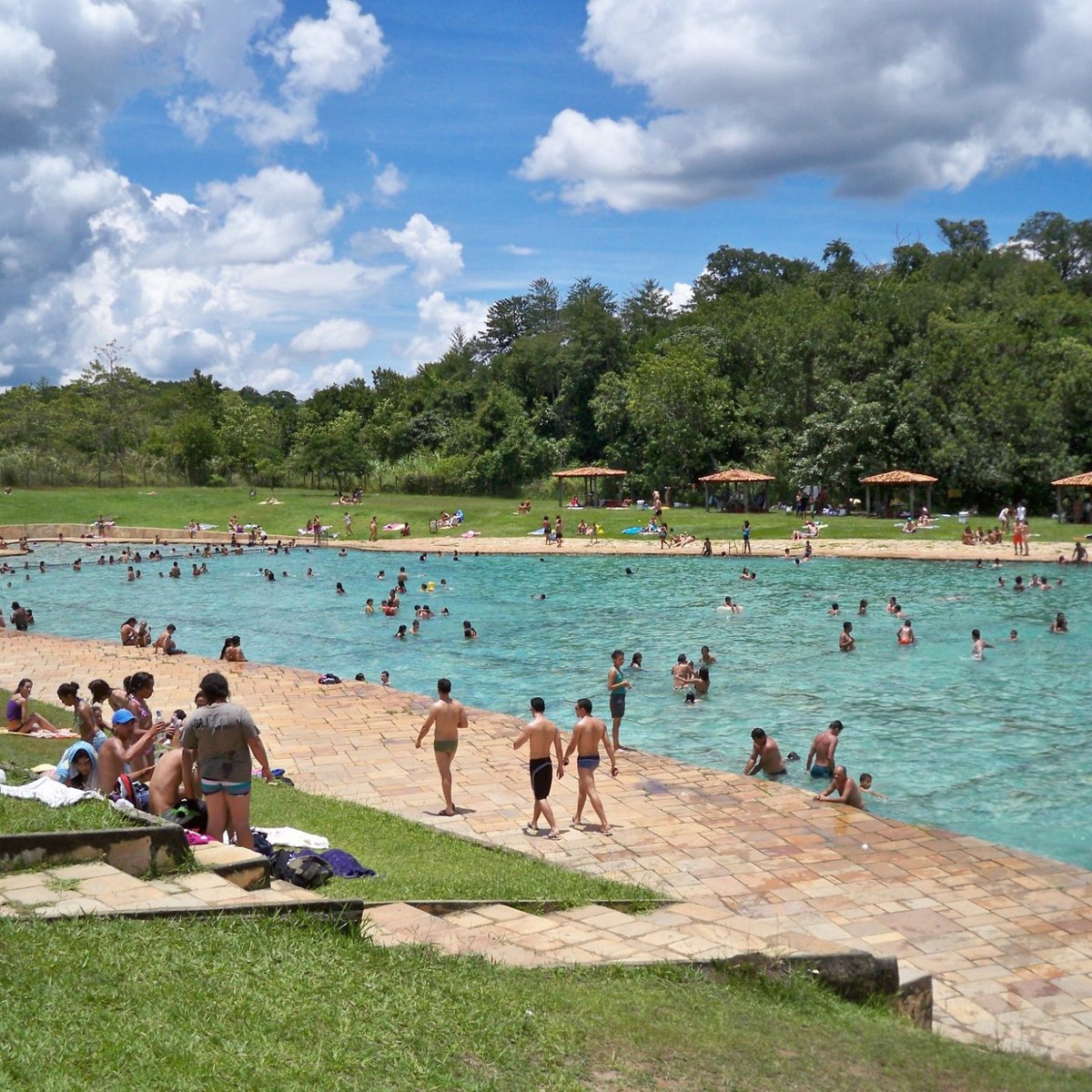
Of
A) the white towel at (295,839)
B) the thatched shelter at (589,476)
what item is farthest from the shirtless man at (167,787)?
the thatched shelter at (589,476)

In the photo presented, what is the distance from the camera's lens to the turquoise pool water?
1495 cm

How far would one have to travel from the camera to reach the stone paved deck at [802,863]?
760cm

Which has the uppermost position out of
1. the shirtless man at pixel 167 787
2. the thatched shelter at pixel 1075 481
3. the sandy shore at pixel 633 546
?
the thatched shelter at pixel 1075 481

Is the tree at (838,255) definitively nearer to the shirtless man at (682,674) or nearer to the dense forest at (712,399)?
the dense forest at (712,399)

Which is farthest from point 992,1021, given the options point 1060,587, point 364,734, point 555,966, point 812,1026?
point 1060,587

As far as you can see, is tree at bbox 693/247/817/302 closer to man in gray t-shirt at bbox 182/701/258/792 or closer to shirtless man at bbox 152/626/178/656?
shirtless man at bbox 152/626/178/656

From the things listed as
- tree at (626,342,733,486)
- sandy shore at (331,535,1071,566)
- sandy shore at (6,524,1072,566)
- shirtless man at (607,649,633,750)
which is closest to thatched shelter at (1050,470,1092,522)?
sandy shore at (6,524,1072,566)

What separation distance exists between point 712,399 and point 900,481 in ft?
43.8

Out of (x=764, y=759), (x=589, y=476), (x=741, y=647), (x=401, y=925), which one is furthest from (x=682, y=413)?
(x=401, y=925)

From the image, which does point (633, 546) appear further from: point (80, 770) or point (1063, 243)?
point (1063, 243)

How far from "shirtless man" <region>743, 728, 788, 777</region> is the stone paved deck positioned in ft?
1.95

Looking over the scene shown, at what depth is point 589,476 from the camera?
53.9m

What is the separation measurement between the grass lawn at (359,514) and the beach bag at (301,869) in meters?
35.5

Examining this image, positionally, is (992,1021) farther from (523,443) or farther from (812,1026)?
(523,443)
